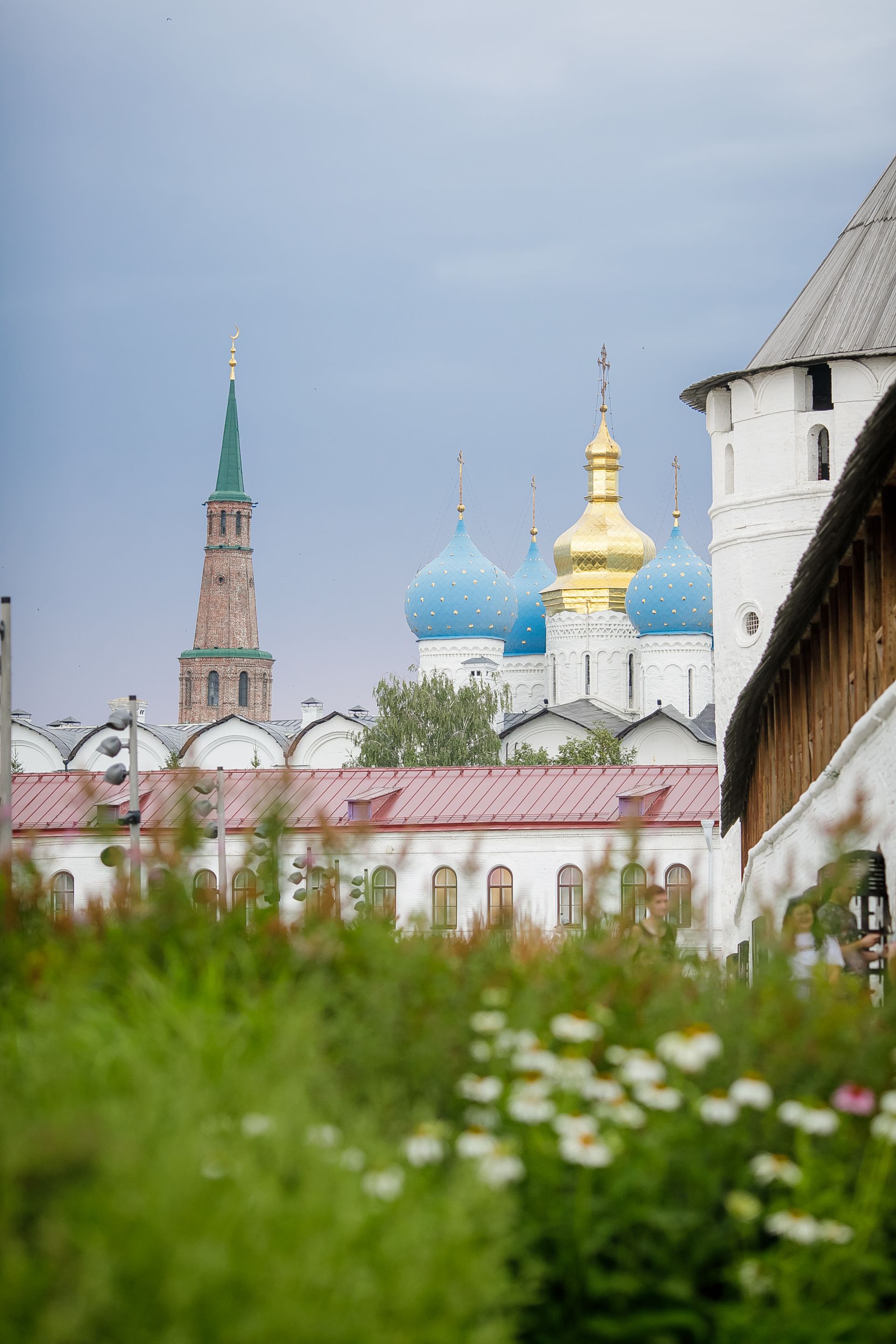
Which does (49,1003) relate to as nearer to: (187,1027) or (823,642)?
(187,1027)

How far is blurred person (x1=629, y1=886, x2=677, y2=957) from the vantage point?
6.69 meters

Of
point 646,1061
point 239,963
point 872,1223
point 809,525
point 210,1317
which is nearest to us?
point 210,1317

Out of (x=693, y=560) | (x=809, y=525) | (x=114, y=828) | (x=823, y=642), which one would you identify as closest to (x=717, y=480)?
(x=809, y=525)

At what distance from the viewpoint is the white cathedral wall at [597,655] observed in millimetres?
83938

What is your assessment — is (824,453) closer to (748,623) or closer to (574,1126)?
(748,623)

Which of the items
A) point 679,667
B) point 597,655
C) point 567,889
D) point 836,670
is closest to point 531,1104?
point 836,670

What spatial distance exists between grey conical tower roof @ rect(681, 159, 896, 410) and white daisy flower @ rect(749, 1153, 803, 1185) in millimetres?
25889

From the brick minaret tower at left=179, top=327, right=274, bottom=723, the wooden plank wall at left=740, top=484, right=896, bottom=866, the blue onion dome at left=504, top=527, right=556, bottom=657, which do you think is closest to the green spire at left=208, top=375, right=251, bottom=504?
the brick minaret tower at left=179, top=327, right=274, bottom=723

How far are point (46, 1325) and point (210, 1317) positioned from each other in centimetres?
32

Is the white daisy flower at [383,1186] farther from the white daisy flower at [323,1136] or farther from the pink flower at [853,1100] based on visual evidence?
the pink flower at [853,1100]

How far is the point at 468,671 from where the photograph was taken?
84000 mm

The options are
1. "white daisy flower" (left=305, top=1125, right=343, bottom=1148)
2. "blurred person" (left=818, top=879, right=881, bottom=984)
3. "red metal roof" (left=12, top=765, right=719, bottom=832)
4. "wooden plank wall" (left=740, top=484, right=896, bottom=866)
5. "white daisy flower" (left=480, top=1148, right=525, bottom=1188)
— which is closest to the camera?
"white daisy flower" (left=305, top=1125, right=343, bottom=1148)

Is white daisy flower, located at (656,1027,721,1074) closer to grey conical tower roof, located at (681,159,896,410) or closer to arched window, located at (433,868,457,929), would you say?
grey conical tower roof, located at (681,159,896,410)

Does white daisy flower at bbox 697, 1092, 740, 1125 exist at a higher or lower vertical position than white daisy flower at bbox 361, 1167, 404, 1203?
higher
